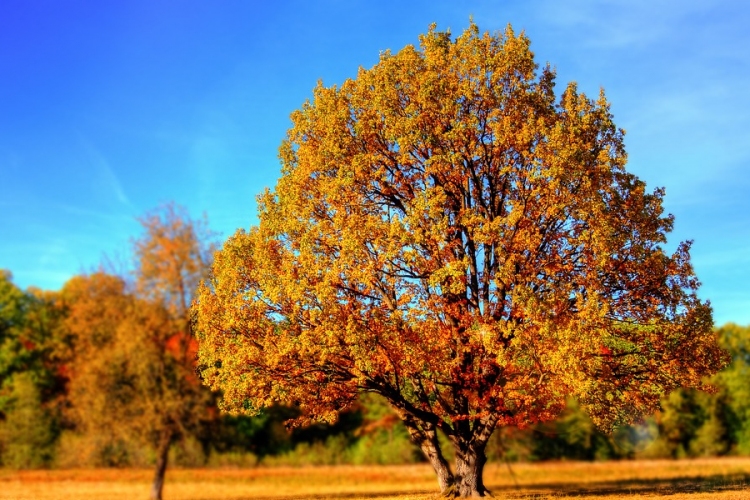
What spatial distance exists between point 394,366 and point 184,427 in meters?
19.4

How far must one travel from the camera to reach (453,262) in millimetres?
23312

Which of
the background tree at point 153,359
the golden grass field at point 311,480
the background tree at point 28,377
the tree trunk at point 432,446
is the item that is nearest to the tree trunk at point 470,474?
the tree trunk at point 432,446

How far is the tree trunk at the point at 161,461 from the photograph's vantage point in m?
38.0

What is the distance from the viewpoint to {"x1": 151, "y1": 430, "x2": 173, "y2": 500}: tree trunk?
3803 centimetres

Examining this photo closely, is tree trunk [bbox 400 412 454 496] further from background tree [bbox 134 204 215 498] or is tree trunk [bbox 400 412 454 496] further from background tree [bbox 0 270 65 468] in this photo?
background tree [bbox 0 270 65 468]

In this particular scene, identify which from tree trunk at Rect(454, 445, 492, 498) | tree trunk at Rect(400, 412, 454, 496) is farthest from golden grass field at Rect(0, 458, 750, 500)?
tree trunk at Rect(454, 445, 492, 498)

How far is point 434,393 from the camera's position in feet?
90.1

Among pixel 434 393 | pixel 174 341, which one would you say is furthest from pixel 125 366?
pixel 434 393

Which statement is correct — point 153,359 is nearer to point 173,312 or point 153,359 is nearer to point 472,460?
point 173,312

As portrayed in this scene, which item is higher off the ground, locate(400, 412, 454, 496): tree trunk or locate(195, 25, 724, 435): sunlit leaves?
locate(195, 25, 724, 435): sunlit leaves

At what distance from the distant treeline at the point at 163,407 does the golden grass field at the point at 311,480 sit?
153cm

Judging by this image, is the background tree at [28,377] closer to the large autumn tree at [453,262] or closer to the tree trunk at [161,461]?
the tree trunk at [161,461]

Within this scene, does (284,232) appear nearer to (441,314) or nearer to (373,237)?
(373,237)

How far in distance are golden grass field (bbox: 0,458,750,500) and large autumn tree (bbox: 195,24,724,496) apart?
1307 cm
